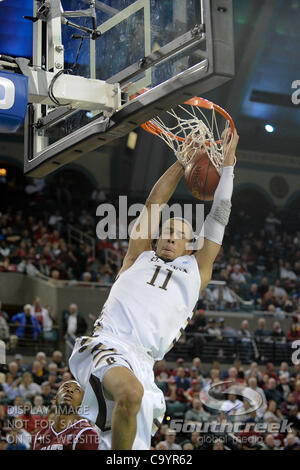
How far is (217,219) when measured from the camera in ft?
17.0

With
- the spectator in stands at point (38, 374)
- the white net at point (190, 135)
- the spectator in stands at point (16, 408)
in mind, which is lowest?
the spectator in stands at point (16, 408)

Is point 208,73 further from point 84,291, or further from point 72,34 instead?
point 84,291

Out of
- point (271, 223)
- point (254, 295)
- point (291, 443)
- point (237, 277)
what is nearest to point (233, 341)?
point (254, 295)

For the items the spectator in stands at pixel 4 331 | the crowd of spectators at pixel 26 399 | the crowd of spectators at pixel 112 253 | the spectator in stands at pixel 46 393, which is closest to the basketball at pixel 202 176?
the crowd of spectators at pixel 26 399

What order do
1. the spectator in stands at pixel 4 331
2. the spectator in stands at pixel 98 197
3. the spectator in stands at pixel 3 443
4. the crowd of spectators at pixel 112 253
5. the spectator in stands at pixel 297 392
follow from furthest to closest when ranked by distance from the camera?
the spectator in stands at pixel 98 197, the crowd of spectators at pixel 112 253, the spectator in stands at pixel 4 331, the spectator in stands at pixel 297 392, the spectator in stands at pixel 3 443

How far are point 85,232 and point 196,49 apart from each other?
46.1 feet

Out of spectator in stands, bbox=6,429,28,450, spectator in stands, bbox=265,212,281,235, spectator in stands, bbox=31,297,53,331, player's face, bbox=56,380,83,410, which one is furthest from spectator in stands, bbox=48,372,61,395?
spectator in stands, bbox=265,212,281,235

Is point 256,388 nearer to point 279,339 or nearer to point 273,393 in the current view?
point 273,393

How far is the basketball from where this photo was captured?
213 inches

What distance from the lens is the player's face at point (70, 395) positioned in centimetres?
560

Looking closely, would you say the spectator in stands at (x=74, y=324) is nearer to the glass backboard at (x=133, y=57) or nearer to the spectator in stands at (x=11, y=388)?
the spectator in stands at (x=11, y=388)

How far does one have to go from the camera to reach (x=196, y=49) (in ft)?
15.0

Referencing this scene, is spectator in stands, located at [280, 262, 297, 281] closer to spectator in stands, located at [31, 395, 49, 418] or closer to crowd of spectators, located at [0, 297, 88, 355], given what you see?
crowd of spectators, located at [0, 297, 88, 355]

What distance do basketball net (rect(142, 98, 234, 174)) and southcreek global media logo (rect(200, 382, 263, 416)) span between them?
6.35 metres
